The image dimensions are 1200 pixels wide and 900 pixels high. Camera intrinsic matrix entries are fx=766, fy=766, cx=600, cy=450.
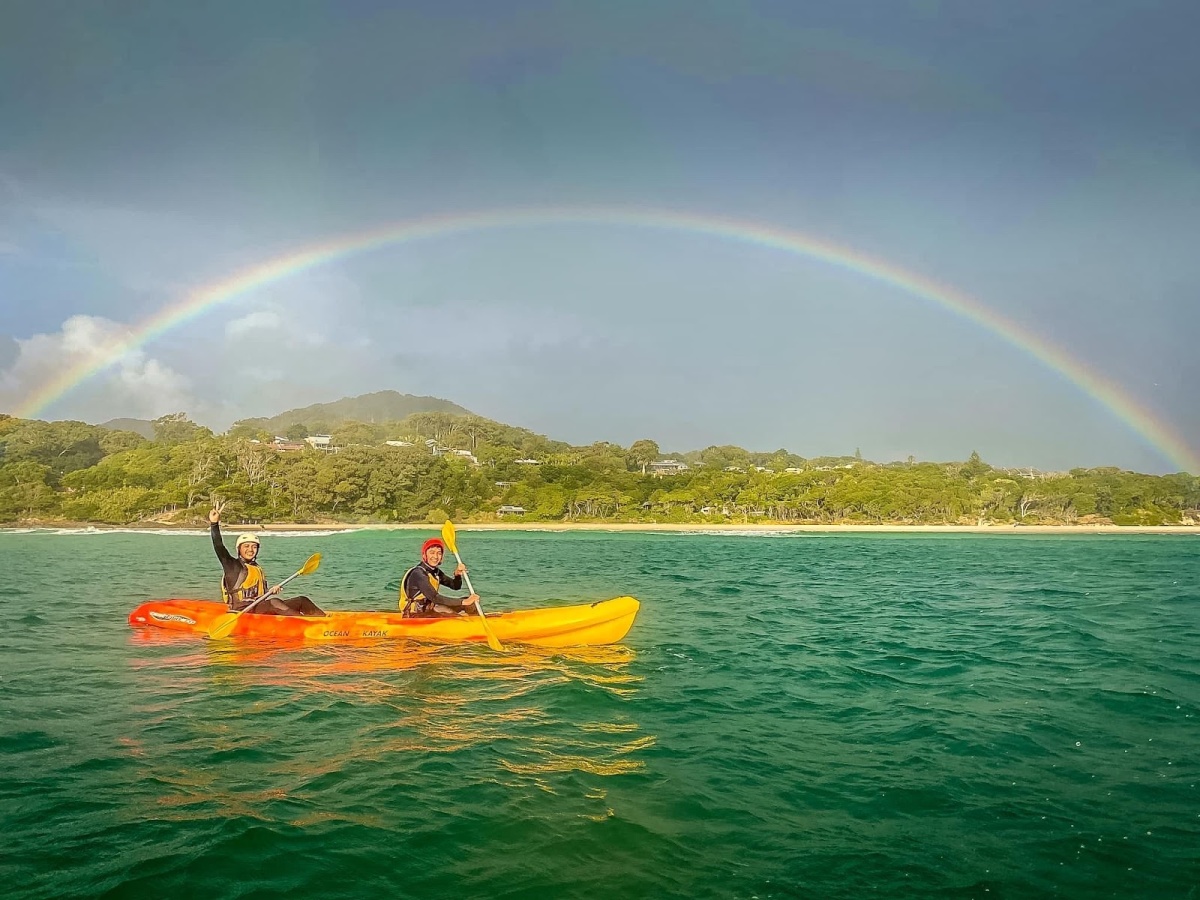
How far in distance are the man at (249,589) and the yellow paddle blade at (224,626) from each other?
253mm

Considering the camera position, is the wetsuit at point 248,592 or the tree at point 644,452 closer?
the wetsuit at point 248,592

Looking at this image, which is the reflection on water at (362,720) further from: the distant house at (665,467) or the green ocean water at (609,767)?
the distant house at (665,467)

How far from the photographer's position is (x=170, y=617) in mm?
13750

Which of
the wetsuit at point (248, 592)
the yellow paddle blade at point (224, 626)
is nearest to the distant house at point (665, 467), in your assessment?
the wetsuit at point (248, 592)

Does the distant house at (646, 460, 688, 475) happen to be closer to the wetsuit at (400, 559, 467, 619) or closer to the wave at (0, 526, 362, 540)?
the wave at (0, 526, 362, 540)

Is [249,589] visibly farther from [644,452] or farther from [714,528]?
[644,452]

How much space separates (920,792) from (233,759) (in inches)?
235

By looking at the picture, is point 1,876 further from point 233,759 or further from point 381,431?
point 381,431

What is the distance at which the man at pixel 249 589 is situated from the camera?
1281cm

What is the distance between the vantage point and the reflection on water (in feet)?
20.9

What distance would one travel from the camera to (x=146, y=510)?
8794 centimetres

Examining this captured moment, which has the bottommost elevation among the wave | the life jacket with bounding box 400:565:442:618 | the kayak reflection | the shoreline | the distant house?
the wave

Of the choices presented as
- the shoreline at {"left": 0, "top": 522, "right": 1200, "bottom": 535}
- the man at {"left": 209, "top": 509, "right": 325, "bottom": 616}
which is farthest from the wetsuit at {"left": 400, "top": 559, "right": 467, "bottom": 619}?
the shoreline at {"left": 0, "top": 522, "right": 1200, "bottom": 535}

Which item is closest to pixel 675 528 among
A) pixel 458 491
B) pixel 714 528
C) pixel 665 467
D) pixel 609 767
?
pixel 714 528
